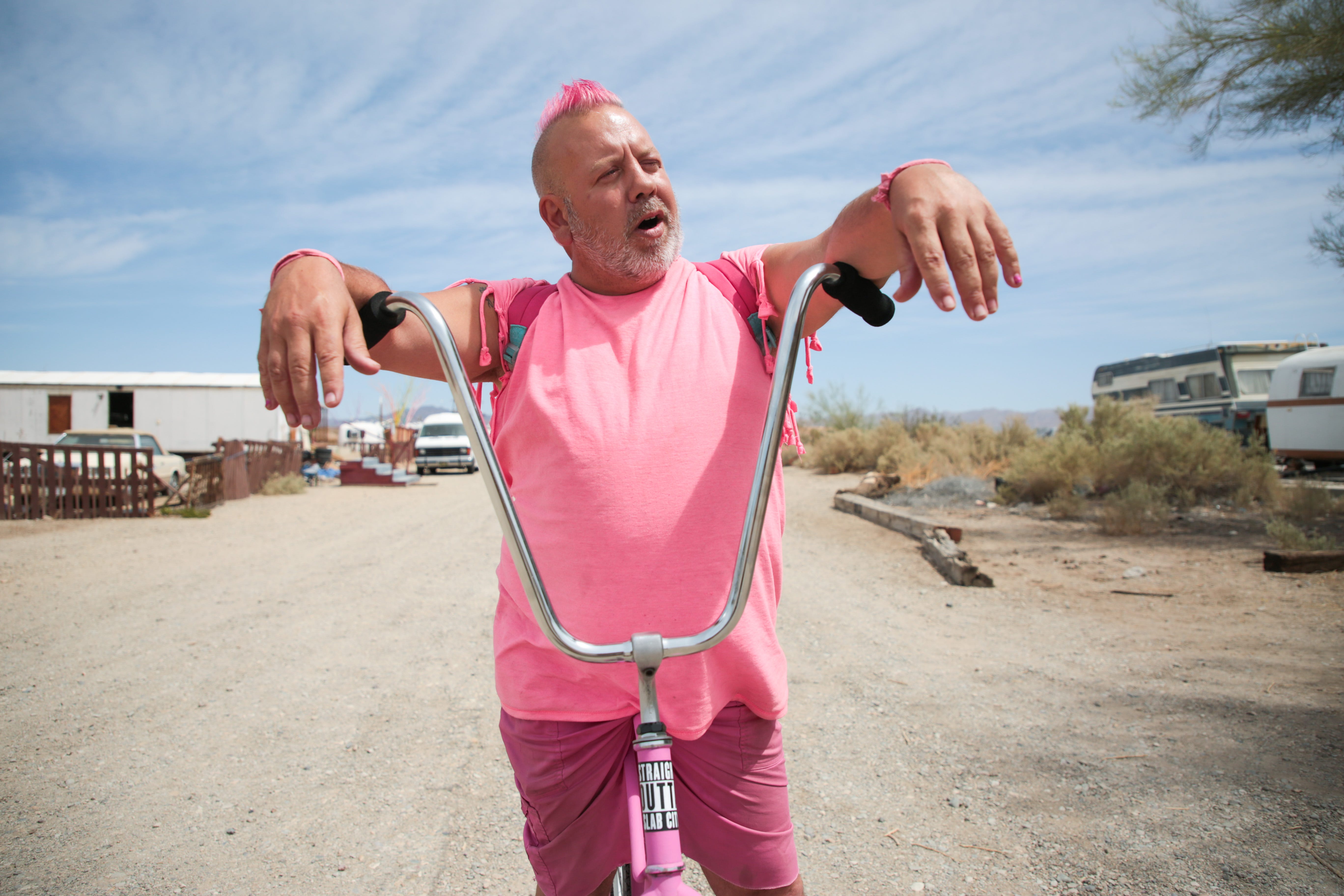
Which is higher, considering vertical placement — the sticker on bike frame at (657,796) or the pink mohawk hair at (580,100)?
the pink mohawk hair at (580,100)

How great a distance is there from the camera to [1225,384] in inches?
754

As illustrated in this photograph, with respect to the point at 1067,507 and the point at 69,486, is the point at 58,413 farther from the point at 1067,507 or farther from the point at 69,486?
the point at 1067,507

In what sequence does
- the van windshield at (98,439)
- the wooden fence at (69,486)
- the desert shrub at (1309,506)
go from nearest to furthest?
1. the desert shrub at (1309,506)
2. the wooden fence at (69,486)
3. the van windshield at (98,439)

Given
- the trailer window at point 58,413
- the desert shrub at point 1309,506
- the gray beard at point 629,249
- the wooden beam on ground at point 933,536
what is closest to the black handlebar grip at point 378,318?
the gray beard at point 629,249

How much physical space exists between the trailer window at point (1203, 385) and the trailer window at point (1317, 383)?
16.4 feet

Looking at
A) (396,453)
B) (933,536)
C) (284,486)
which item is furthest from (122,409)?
(933,536)

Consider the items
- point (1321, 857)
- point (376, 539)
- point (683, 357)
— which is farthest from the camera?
point (376, 539)

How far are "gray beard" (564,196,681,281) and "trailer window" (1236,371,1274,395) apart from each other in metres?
21.9

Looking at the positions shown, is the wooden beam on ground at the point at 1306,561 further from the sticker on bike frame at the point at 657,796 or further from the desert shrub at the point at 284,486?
the desert shrub at the point at 284,486

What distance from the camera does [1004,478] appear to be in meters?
13.5

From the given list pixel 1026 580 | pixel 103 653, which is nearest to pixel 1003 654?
pixel 1026 580

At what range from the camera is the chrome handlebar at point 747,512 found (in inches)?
46.1

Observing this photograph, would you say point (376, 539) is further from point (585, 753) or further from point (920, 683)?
point (585, 753)

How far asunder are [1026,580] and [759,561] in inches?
260
